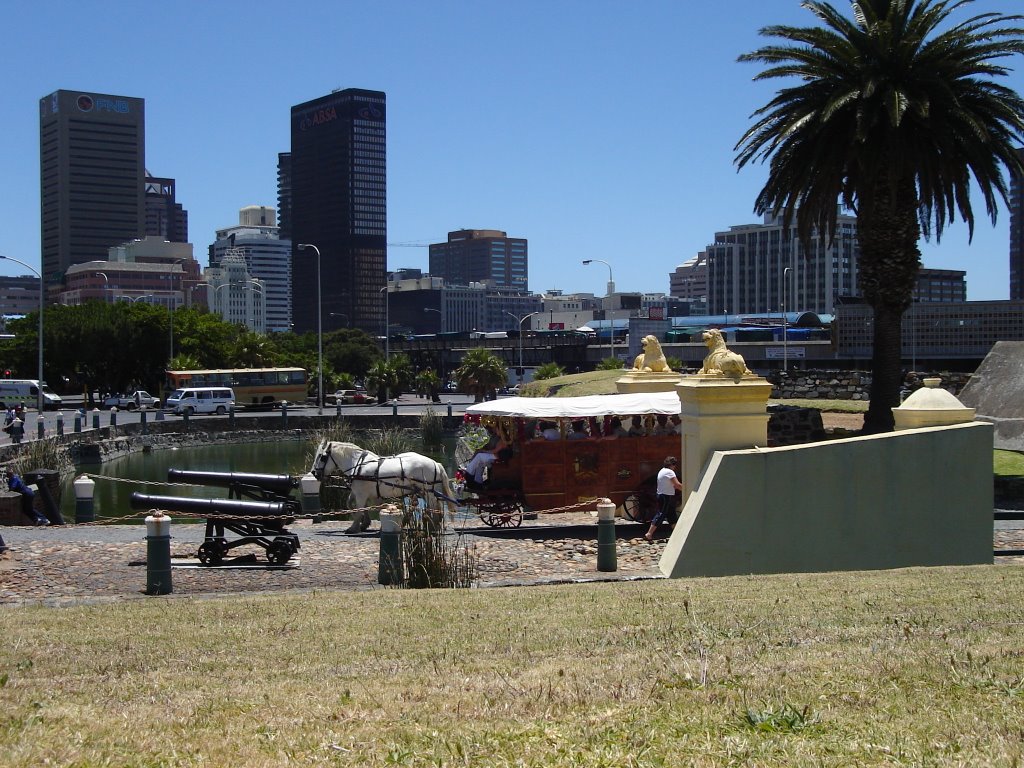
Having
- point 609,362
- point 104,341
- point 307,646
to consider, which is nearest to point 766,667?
point 307,646

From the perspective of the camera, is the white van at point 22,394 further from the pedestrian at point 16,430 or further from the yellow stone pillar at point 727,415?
the yellow stone pillar at point 727,415

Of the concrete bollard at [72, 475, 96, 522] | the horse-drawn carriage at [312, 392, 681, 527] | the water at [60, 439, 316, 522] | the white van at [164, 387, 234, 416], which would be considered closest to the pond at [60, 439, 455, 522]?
the water at [60, 439, 316, 522]

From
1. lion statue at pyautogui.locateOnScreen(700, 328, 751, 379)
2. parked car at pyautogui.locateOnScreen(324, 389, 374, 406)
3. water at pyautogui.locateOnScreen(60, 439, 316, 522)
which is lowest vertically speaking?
water at pyautogui.locateOnScreen(60, 439, 316, 522)

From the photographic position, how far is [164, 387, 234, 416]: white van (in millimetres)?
71938

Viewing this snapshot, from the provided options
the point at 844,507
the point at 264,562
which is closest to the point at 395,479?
the point at 264,562

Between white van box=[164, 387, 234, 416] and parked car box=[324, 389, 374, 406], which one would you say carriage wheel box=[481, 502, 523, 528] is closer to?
white van box=[164, 387, 234, 416]

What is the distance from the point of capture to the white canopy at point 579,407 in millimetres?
20672

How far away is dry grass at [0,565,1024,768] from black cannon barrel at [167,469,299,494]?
898cm

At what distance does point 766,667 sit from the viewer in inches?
289

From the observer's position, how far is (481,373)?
249 feet

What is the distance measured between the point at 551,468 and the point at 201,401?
55595 millimetres

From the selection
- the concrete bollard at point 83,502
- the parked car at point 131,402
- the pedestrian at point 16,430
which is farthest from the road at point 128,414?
the concrete bollard at point 83,502

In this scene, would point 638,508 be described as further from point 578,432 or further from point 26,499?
point 26,499

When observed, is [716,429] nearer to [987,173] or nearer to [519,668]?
[519,668]
